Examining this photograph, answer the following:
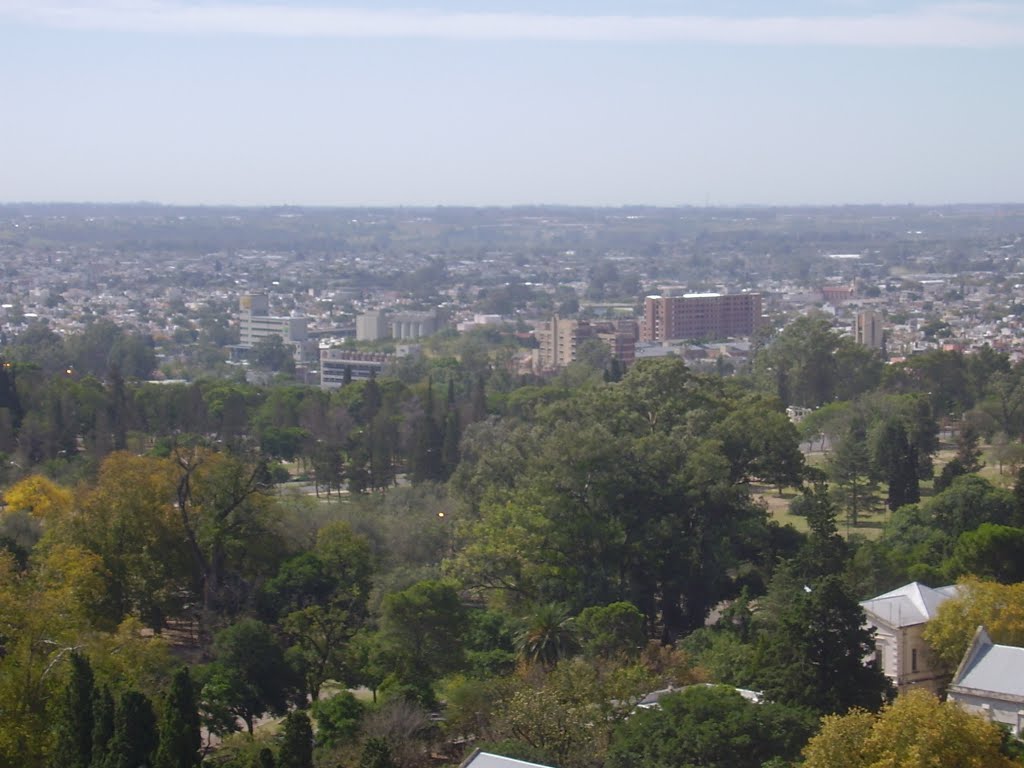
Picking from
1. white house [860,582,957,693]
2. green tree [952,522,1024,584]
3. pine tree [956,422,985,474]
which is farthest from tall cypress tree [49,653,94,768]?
pine tree [956,422,985,474]

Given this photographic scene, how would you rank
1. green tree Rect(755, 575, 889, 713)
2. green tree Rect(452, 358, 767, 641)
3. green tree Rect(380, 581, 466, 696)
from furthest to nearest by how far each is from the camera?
green tree Rect(452, 358, 767, 641)
green tree Rect(380, 581, 466, 696)
green tree Rect(755, 575, 889, 713)

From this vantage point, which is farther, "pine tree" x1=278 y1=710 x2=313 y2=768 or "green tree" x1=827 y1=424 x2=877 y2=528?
"green tree" x1=827 y1=424 x2=877 y2=528

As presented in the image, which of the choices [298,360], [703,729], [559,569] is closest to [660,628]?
[559,569]

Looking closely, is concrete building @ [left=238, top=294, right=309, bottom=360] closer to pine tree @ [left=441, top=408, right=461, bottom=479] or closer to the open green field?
pine tree @ [left=441, top=408, right=461, bottom=479]

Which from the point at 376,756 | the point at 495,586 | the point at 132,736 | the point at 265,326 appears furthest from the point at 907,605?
the point at 265,326

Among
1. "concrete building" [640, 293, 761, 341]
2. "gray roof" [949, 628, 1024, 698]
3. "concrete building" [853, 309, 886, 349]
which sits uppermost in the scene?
"gray roof" [949, 628, 1024, 698]

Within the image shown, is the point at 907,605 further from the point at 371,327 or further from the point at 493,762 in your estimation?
the point at 371,327

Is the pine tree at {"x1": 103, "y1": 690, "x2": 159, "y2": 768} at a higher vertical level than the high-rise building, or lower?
higher

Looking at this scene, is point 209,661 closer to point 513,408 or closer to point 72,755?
point 72,755
